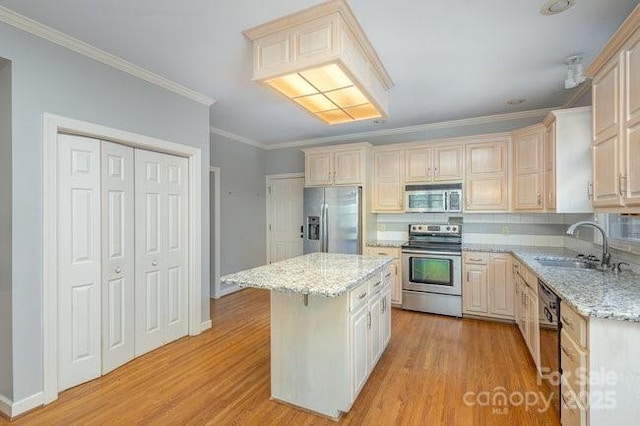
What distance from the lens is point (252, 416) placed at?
2.06 meters

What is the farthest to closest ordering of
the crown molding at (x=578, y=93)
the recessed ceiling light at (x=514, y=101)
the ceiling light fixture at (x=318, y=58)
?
the recessed ceiling light at (x=514, y=101) < the crown molding at (x=578, y=93) < the ceiling light fixture at (x=318, y=58)

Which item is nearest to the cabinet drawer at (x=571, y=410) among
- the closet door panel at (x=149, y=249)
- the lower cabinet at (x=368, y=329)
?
the lower cabinet at (x=368, y=329)

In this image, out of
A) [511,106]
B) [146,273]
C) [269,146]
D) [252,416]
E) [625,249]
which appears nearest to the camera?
[252,416]

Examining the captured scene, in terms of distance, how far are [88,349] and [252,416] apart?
1.52 metres

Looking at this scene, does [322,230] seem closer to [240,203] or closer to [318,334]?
[240,203]

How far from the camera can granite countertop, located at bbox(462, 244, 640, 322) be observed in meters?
1.47

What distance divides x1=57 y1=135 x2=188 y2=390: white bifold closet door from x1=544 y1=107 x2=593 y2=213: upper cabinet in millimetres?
3727

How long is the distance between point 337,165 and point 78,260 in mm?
3342

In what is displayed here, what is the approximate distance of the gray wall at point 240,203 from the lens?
496 centimetres

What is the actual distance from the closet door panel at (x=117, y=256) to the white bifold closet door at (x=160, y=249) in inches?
3.1

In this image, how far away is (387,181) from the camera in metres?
4.60

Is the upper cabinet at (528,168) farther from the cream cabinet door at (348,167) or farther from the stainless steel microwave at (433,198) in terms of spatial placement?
the cream cabinet door at (348,167)

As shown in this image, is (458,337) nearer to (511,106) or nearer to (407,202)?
(407,202)

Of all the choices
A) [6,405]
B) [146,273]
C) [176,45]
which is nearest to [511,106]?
[176,45]
